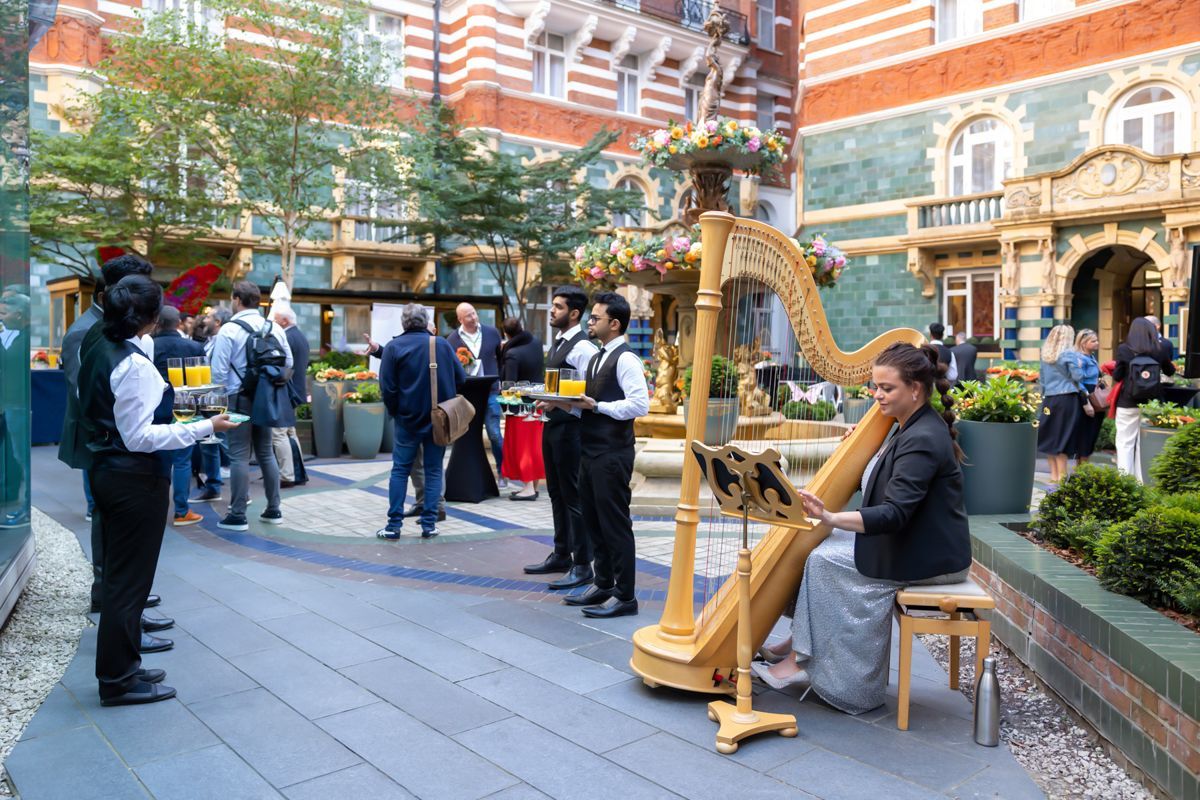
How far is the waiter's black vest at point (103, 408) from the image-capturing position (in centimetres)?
385

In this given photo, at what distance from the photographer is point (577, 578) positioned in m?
5.97

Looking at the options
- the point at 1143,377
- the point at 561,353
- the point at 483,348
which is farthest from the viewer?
the point at 483,348

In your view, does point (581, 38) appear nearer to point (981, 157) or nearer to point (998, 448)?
point (981, 157)

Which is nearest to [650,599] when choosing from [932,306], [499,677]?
[499,677]

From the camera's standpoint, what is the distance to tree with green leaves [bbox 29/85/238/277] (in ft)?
51.6

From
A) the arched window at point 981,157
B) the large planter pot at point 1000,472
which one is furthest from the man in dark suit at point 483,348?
the arched window at point 981,157

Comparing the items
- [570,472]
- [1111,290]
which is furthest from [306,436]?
[1111,290]

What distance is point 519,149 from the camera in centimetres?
2450

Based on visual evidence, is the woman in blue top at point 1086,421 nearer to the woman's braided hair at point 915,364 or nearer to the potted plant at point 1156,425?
the potted plant at point 1156,425

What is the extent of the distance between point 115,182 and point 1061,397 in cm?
1542

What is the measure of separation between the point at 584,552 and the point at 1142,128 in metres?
17.6

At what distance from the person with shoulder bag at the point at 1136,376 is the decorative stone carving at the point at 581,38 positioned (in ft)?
63.1

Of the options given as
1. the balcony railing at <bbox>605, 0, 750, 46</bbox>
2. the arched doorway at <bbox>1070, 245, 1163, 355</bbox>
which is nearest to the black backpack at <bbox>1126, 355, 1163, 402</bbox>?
the arched doorway at <bbox>1070, 245, 1163, 355</bbox>

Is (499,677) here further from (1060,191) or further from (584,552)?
(1060,191)
